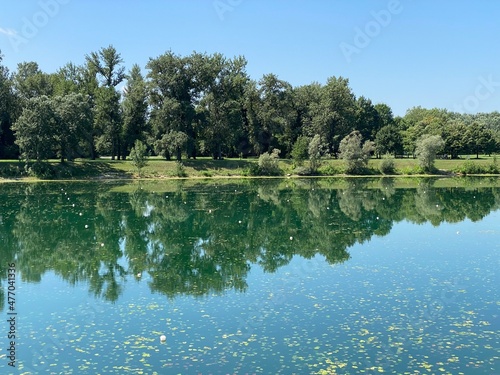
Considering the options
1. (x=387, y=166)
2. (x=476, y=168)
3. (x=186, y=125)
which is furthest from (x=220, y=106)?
(x=476, y=168)

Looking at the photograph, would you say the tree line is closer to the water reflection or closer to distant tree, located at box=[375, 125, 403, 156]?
distant tree, located at box=[375, 125, 403, 156]

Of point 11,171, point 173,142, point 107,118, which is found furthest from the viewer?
point 107,118

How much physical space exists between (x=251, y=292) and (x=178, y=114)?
60.7 metres

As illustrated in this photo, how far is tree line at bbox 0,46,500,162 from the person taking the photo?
67625mm

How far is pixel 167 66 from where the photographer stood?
75062 millimetres

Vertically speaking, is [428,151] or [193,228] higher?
[428,151]

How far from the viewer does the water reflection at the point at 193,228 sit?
1925 cm

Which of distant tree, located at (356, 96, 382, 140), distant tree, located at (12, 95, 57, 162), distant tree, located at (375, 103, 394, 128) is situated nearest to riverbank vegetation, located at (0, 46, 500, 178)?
distant tree, located at (12, 95, 57, 162)

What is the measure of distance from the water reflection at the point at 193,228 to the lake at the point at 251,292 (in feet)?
→ 0.46

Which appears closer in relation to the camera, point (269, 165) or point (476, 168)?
point (269, 165)

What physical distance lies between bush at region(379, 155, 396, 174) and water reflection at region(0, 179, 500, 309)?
25238 millimetres

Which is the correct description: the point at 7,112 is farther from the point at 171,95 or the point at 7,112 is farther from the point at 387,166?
the point at 387,166

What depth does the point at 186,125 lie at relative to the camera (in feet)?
249

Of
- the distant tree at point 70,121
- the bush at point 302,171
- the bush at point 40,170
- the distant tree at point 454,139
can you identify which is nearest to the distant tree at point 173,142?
the distant tree at point 70,121
